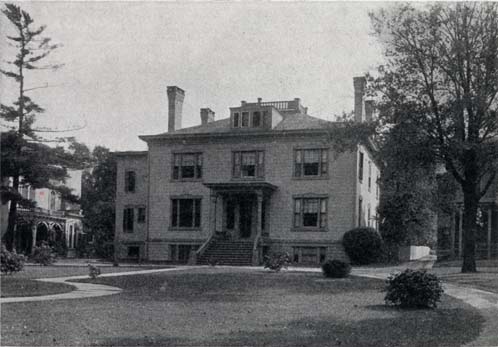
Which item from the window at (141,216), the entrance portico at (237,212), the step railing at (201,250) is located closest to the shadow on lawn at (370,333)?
the step railing at (201,250)

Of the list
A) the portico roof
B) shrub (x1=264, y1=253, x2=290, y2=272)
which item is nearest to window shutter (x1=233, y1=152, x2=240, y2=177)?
the portico roof

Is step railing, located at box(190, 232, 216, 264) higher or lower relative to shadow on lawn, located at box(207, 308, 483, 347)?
lower

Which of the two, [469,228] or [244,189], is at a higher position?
[244,189]

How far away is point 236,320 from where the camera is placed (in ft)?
35.9

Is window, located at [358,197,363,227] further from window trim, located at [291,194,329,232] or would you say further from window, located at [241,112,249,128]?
window, located at [241,112,249,128]

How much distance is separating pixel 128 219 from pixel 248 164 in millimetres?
9506

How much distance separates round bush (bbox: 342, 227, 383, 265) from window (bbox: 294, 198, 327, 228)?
2.20m

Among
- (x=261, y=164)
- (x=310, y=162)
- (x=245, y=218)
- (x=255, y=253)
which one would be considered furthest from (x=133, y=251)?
(x=310, y=162)

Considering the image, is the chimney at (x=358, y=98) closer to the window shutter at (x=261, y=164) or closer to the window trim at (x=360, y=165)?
the window trim at (x=360, y=165)

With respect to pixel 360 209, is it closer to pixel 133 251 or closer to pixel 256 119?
pixel 256 119

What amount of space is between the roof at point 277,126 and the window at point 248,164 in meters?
1.50

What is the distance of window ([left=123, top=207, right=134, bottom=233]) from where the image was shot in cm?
3912

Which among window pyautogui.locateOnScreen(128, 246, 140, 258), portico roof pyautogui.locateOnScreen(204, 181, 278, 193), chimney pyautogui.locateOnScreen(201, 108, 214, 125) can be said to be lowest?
window pyautogui.locateOnScreen(128, 246, 140, 258)

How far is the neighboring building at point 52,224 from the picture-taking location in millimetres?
44375
